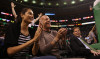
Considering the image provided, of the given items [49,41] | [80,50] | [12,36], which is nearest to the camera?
[12,36]

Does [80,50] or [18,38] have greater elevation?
[18,38]

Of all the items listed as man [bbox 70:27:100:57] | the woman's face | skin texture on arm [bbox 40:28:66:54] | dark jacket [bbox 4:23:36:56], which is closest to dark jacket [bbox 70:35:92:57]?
man [bbox 70:27:100:57]

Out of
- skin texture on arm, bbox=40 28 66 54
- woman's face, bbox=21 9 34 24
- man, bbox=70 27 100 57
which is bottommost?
man, bbox=70 27 100 57

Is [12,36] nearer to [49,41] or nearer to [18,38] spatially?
[18,38]

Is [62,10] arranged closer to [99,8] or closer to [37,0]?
[37,0]

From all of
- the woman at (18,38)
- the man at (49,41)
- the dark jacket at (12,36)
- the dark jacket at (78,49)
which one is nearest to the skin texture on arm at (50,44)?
the man at (49,41)

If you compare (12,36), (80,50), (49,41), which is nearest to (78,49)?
(80,50)

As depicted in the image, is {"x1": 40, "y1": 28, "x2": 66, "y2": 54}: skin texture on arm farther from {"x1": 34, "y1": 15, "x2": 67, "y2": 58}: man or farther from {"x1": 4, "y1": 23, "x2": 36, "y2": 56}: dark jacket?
{"x1": 4, "y1": 23, "x2": 36, "y2": 56}: dark jacket

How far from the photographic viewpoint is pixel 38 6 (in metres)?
13.6

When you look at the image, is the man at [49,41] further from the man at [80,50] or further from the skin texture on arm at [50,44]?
the man at [80,50]

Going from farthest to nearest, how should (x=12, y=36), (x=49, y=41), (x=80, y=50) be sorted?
(x=80, y=50)
(x=49, y=41)
(x=12, y=36)

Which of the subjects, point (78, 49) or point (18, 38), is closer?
point (18, 38)

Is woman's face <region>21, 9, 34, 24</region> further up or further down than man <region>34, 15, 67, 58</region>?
further up

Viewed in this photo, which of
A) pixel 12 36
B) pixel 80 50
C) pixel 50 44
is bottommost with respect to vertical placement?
pixel 80 50
